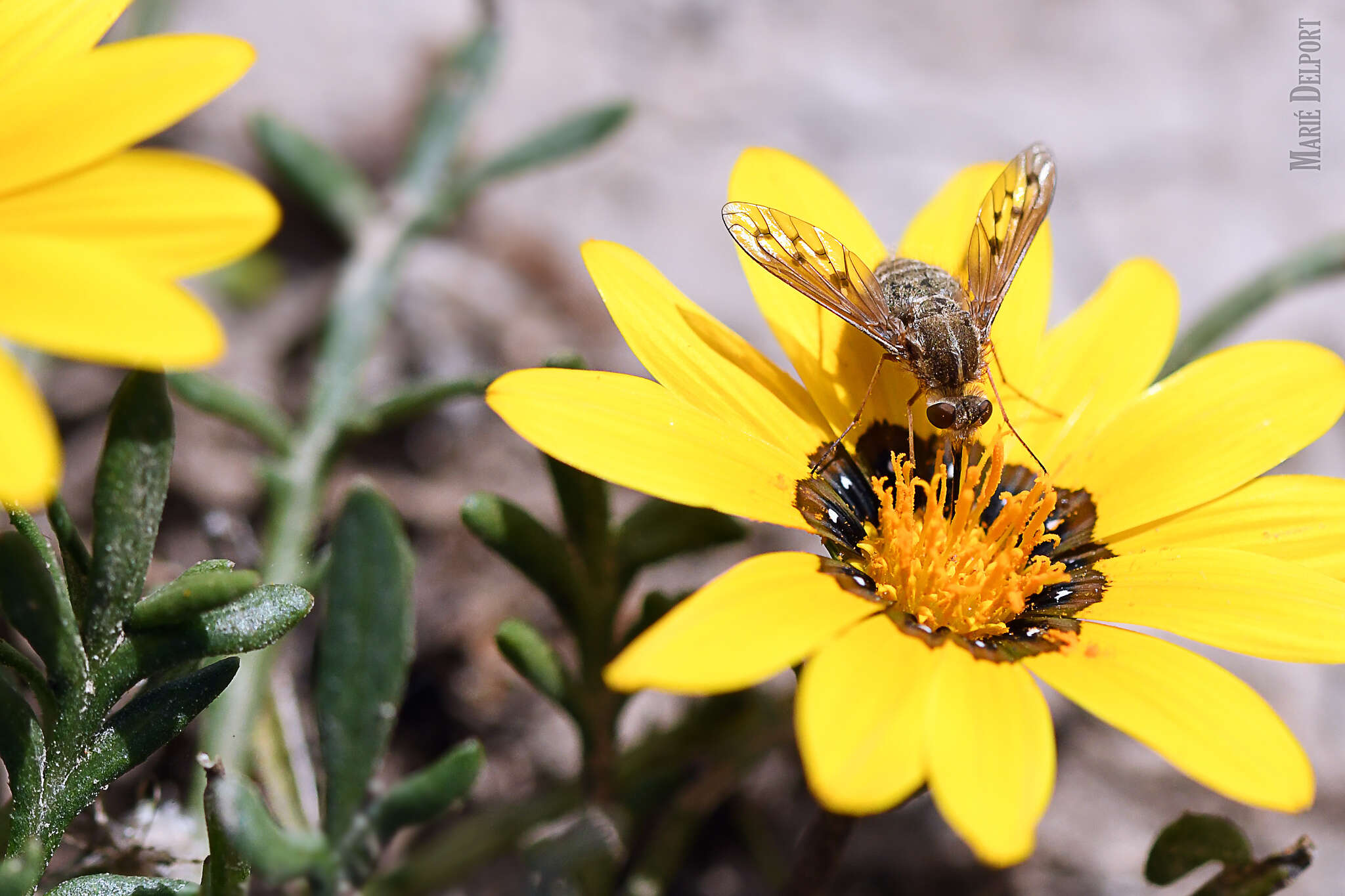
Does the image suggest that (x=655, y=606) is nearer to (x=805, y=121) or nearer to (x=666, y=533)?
(x=666, y=533)

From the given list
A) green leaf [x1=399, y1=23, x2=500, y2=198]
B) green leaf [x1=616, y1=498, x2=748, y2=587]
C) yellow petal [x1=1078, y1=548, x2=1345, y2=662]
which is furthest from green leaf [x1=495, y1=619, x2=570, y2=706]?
green leaf [x1=399, y1=23, x2=500, y2=198]

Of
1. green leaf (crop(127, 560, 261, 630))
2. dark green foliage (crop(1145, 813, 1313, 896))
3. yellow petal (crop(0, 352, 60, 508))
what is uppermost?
yellow petal (crop(0, 352, 60, 508))

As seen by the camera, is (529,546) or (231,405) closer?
(529,546)

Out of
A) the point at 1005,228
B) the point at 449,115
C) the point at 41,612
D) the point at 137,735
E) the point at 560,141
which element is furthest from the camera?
the point at 449,115

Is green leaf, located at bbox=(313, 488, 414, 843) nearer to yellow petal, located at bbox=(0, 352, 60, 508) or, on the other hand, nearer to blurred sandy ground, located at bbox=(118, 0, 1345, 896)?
yellow petal, located at bbox=(0, 352, 60, 508)

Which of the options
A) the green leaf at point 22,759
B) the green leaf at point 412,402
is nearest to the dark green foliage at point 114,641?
the green leaf at point 22,759

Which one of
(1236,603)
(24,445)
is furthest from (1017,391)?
(24,445)
